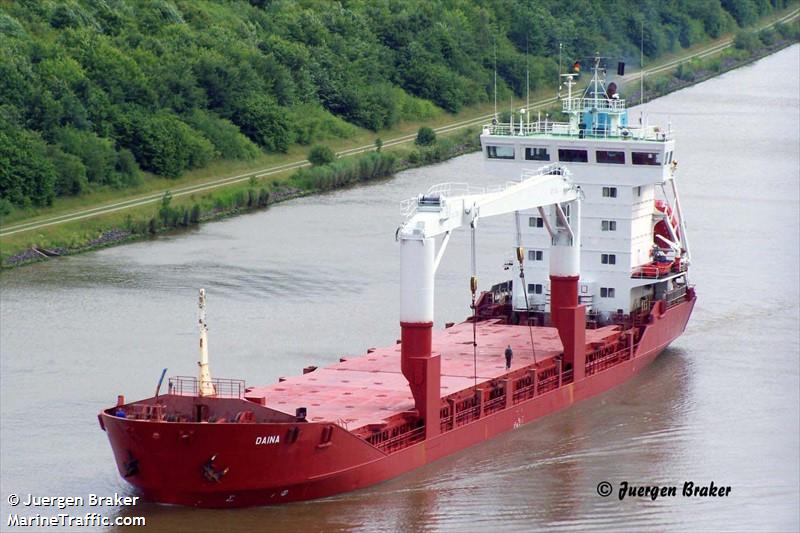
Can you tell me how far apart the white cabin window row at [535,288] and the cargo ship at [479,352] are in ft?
0.10

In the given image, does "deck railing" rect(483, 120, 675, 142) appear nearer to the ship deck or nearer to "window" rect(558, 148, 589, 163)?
"window" rect(558, 148, 589, 163)

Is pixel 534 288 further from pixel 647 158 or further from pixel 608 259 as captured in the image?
pixel 647 158

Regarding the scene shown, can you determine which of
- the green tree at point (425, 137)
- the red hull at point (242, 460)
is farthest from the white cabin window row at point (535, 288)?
the green tree at point (425, 137)

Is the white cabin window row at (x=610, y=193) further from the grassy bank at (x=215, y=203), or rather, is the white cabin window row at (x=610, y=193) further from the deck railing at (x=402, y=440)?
the grassy bank at (x=215, y=203)

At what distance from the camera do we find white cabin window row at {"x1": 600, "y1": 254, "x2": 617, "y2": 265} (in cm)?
4153

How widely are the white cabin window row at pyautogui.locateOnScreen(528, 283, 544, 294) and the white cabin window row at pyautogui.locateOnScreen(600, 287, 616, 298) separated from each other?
1.34 m

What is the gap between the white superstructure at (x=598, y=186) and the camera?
41.2m

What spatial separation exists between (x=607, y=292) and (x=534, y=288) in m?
1.58

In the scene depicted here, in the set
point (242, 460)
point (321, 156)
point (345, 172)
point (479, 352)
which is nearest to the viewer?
point (242, 460)

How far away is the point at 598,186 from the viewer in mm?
41406

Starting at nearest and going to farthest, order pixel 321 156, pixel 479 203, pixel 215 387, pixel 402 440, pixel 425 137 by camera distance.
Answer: pixel 215 387 < pixel 402 440 < pixel 479 203 < pixel 321 156 < pixel 425 137

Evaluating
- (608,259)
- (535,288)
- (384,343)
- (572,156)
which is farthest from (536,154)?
(384,343)

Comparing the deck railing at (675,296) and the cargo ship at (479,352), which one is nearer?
the cargo ship at (479,352)

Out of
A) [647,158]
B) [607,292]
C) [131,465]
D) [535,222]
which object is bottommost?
[131,465]
